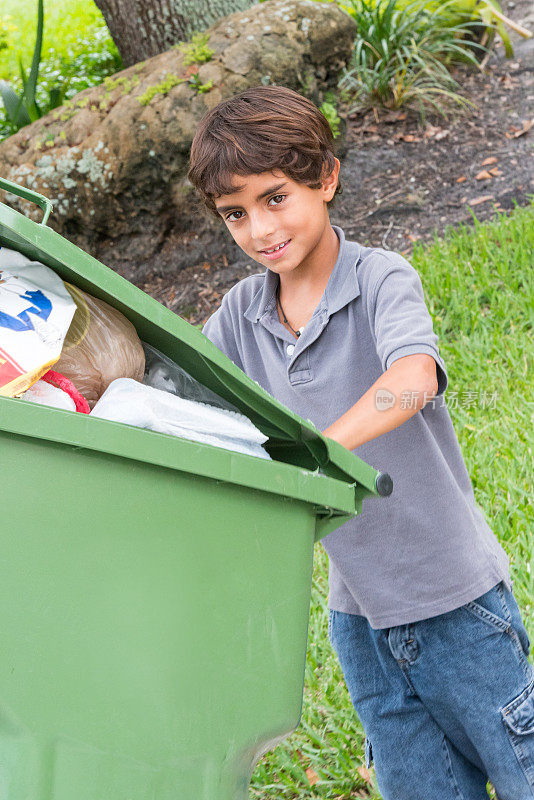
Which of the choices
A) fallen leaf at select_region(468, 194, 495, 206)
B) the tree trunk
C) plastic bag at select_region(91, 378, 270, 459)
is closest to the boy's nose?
plastic bag at select_region(91, 378, 270, 459)

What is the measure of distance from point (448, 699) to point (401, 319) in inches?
31.5

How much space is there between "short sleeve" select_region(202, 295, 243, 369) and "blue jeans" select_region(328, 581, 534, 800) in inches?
25.4

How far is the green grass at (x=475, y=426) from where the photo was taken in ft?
7.68

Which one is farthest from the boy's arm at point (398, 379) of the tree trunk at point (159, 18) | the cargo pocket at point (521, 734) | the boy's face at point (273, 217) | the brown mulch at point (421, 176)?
the tree trunk at point (159, 18)

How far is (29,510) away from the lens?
3.23 feet

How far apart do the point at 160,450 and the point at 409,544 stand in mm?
847

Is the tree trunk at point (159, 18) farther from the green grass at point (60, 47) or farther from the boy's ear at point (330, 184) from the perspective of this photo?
the boy's ear at point (330, 184)

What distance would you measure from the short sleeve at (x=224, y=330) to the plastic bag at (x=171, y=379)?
2.03 ft

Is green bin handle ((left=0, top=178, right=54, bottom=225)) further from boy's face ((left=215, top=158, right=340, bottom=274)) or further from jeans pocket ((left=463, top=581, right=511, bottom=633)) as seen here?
jeans pocket ((left=463, top=581, right=511, bottom=633))

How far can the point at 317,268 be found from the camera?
5.90 feet

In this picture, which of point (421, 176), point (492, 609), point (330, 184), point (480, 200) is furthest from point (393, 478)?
point (421, 176)

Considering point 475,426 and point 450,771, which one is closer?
point 450,771

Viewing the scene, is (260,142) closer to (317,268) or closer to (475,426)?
(317,268)

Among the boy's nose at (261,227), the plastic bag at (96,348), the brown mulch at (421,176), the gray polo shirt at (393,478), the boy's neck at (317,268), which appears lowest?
the brown mulch at (421,176)
